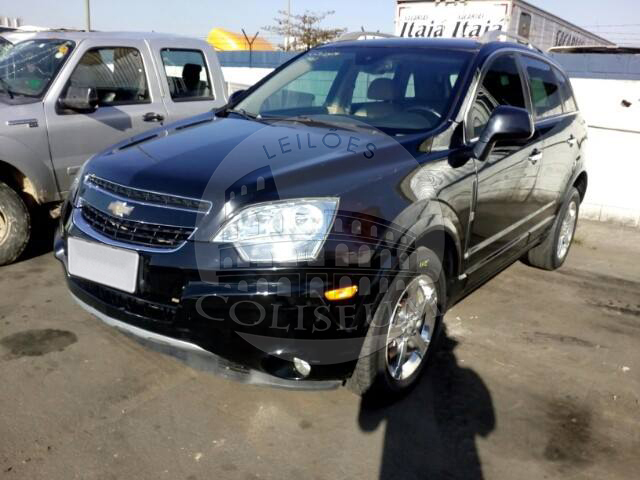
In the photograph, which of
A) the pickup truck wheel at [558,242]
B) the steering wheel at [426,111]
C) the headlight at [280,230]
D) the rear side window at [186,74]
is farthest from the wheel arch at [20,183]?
the pickup truck wheel at [558,242]

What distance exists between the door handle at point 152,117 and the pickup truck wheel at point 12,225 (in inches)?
51.8

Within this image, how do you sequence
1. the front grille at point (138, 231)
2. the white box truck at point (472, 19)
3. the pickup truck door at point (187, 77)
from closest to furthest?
the front grille at point (138, 231)
the pickup truck door at point (187, 77)
the white box truck at point (472, 19)

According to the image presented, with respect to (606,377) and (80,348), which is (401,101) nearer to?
(606,377)

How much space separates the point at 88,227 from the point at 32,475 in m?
1.10

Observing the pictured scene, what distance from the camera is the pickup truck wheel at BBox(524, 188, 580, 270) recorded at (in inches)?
196

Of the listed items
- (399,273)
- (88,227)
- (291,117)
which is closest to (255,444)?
(399,273)

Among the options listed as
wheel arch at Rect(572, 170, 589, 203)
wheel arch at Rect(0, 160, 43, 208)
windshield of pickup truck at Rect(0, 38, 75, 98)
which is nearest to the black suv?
wheel arch at Rect(572, 170, 589, 203)

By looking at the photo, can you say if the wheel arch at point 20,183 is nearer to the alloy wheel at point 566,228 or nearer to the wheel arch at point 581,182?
the alloy wheel at point 566,228

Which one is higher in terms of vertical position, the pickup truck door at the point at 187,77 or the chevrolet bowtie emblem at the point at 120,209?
the pickup truck door at the point at 187,77

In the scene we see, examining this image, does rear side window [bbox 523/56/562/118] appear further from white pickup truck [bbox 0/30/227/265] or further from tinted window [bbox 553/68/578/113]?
white pickup truck [bbox 0/30/227/265]

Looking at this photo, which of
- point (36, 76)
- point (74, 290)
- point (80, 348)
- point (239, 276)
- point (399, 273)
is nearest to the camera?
point (239, 276)

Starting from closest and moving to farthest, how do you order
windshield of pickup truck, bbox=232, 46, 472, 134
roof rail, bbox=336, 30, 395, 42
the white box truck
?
windshield of pickup truck, bbox=232, 46, 472, 134 → roof rail, bbox=336, 30, 395, 42 → the white box truck

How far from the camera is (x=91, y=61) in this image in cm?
509

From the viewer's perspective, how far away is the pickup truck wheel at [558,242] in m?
4.97
